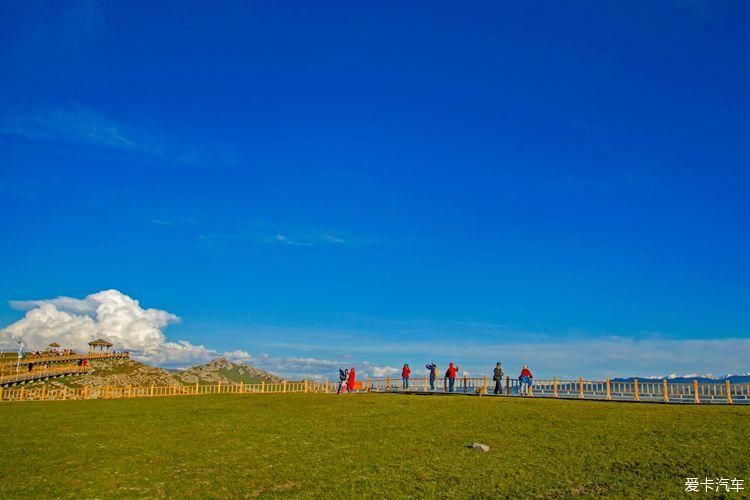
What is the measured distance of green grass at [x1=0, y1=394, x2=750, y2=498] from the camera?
15578mm

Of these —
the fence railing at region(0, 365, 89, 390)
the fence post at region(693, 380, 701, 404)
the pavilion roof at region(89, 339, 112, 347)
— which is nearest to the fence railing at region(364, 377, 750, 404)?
the fence post at region(693, 380, 701, 404)

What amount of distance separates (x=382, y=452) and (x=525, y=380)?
2600 cm

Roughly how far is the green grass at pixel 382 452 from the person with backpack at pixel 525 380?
11806 millimetres

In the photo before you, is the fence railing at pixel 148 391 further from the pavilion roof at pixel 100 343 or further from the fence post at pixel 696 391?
the pavilion roof at pixel 100 343

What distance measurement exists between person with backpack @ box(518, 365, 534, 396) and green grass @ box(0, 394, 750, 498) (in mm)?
11806

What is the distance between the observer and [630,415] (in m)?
27.4

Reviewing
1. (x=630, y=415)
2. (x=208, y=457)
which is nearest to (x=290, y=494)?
(x=208, y=457)

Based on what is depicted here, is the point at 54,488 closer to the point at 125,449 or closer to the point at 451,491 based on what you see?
the point at 125,449

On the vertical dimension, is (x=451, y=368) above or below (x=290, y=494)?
above

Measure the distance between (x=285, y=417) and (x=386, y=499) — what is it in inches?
625

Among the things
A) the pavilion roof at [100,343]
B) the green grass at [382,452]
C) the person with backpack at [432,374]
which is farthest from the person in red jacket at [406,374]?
the pavilion roof at [100,343]

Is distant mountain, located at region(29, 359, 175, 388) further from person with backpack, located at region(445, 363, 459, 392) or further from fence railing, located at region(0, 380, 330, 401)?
person with backpack, located at region(445, 363, 459, 392)

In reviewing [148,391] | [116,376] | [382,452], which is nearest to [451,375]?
[382,452]

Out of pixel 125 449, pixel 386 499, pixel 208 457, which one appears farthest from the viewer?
pixel 125 449
